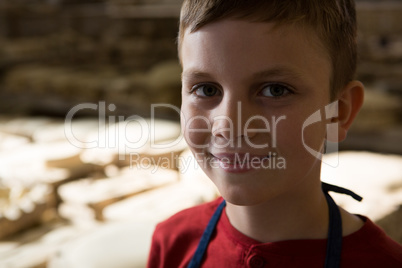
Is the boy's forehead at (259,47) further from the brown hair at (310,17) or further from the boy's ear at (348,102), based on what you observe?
the boy's ear at (348,102)

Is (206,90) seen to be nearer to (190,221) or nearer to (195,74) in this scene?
(195,74)

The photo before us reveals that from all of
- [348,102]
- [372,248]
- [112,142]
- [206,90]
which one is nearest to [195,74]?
[206,90]

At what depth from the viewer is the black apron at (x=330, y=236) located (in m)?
0.73

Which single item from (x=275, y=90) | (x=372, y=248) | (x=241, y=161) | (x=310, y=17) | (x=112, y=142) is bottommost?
(x=112, y=142)

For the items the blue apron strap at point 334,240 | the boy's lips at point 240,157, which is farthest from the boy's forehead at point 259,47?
the blue apron strap at point 334,240

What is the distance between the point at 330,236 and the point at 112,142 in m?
1.86

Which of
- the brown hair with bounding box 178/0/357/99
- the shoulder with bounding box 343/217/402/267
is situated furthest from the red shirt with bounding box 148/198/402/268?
the brown hair with bounding box 178/0/357/99

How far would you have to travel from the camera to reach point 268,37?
0.64 m

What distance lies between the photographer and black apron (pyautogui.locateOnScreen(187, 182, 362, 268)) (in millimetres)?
726

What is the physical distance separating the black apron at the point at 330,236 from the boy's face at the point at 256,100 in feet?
0.35

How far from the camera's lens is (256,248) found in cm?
77

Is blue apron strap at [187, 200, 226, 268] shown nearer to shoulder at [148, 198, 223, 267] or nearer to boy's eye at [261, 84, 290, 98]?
shoulder at [148, 198, 223, 267]

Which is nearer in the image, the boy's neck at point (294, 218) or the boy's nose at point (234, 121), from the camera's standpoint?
the boy's nose at point (234, 121)

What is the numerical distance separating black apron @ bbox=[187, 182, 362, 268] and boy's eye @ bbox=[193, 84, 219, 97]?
0.86ft
